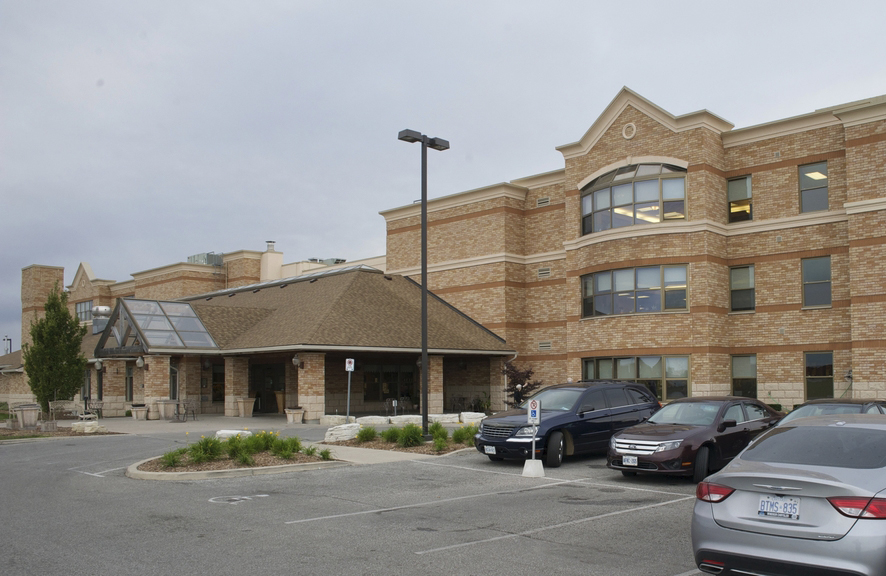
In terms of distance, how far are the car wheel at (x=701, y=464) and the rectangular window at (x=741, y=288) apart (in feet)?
50.6

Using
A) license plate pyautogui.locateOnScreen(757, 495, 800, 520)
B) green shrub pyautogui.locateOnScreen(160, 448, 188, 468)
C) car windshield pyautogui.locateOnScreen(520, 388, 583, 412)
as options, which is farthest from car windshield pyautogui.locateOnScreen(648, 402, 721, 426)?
green shrub pyautogui.locateOnScreen(160, 448, 188, 468)

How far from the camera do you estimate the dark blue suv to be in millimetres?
14344

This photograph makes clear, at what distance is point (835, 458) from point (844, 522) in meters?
0.93

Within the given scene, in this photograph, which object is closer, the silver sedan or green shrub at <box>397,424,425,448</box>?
the silver sedan

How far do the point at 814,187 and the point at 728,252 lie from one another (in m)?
3.45

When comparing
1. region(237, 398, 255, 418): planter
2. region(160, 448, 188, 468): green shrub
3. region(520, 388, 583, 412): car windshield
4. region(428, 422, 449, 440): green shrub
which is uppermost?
region(520, 388, 583, 412): car windshield

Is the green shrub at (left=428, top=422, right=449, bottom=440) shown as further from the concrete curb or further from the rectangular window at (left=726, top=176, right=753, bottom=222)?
the rectangular window at (left=726, top=176, right=753, bottom=222)

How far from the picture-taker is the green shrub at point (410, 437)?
57.9 feet

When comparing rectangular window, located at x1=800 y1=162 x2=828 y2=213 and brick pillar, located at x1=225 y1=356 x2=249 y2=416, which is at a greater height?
rectangular window, located at x1=800 y1=162 x2=828 y2=213

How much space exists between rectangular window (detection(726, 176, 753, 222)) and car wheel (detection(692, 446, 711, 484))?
1625 centimetres

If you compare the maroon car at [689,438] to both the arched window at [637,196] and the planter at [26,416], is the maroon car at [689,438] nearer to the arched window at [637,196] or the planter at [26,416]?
the arched window at [637,196]

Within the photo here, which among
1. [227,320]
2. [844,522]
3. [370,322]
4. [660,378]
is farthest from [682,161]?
[844,522]

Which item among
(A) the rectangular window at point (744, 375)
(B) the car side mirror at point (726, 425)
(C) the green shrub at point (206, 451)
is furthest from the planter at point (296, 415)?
(B) the car side mirror at point (726, 425)

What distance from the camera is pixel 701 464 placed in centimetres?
1221
